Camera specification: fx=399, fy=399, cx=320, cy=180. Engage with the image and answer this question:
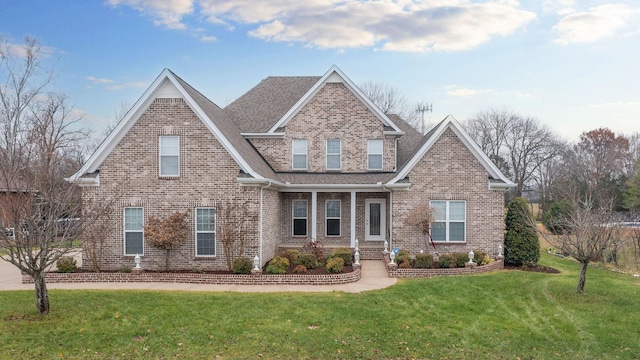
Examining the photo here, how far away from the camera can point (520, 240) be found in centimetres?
1577

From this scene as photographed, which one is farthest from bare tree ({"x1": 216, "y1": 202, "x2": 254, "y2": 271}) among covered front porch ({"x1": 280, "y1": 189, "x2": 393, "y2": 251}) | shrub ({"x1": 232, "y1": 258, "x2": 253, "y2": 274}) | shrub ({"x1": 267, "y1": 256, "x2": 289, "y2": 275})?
covered front porch ({"x1": 280, "y1": 189, "x2": 393, "y2": 251})

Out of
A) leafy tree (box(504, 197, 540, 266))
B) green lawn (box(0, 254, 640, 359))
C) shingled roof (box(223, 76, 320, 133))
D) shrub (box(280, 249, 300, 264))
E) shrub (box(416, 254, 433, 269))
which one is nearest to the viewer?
green lawn (box(0, 254, 640, 359))

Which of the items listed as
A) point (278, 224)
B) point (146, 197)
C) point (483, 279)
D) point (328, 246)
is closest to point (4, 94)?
point (146, 197)

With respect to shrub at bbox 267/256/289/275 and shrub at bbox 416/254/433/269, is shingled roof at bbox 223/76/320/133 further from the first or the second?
shrub at bbox 416/254/433/269

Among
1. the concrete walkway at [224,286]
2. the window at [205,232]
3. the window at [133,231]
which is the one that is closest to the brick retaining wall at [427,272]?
the concrete walkway at [224,286]

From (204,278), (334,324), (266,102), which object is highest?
(266,102)

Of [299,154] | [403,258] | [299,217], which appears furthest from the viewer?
[299,217]

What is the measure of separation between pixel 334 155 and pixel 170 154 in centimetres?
760

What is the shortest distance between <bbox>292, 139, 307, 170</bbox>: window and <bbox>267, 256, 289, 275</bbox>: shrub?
621cm

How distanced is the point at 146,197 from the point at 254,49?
427 inches

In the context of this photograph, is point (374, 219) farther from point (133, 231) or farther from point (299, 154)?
point (133, 231)

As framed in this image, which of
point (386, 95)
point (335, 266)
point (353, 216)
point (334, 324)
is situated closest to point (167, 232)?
point (335, 266)

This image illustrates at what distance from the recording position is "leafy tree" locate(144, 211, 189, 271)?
13617 millimetres

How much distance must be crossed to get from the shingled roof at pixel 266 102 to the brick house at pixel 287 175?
103mm
